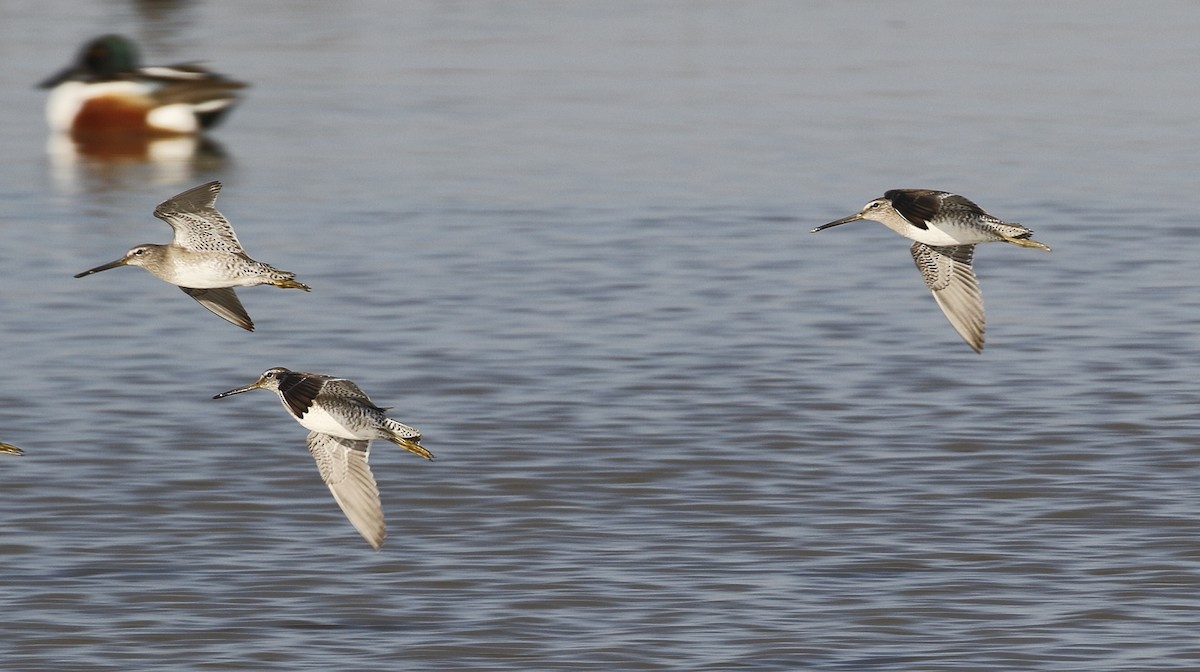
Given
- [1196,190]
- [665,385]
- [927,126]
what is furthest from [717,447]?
[927,126]

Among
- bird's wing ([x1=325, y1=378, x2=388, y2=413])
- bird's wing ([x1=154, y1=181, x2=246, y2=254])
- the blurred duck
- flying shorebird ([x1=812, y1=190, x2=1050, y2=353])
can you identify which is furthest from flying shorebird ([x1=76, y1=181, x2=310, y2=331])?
the blurred duck

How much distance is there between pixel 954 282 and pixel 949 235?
3.05 ft

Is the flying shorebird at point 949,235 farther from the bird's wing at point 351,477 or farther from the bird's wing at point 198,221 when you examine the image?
the bird's wing at point 198,221

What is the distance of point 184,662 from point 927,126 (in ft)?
44.9

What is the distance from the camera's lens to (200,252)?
928 cm

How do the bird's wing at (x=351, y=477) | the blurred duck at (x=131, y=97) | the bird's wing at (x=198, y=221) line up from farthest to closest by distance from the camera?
the blurred duck at (x=131, y=97)
the bird's wing at (x=198, y=221)
the bird's wing at (x=351, y=477)

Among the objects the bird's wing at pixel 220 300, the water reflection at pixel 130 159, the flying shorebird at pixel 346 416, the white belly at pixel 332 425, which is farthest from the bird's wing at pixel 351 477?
the water reflection at pixel 130 159

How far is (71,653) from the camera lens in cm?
955

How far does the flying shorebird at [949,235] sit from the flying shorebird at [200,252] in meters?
2.50

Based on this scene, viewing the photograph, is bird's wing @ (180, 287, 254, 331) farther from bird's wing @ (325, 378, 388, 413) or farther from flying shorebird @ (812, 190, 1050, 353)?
flying shorebird @ (812, 190, 1050, 353)

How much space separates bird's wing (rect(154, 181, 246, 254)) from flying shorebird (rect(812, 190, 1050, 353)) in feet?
8.34

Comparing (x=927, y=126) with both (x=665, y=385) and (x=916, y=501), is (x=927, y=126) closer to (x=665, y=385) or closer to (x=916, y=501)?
(x=665, y=385)

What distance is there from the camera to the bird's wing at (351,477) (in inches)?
344

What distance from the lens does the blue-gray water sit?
9906mm
